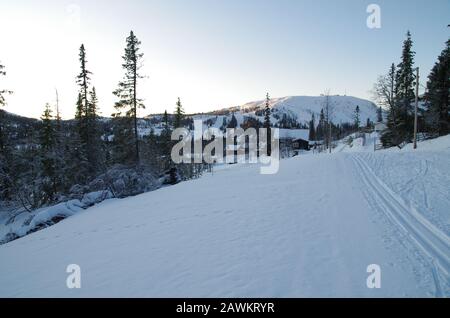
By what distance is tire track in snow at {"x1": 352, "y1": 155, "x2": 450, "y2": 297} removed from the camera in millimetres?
4641

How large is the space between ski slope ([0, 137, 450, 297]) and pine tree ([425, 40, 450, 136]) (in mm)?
25535

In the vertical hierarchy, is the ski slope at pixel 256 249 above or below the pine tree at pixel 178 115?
below

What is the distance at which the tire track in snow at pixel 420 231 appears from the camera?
464cm

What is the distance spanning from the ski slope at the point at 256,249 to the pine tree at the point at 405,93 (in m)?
29.5

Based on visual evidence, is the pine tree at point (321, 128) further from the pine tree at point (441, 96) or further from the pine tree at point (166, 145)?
the pine tree at point (166, 145)

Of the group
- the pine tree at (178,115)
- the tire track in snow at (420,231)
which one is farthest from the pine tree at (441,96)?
the pine tree at (178,115)

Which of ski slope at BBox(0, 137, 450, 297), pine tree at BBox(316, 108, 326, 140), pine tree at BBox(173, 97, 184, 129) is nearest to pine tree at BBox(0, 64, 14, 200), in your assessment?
ski slope at BBox(0, 137, 450, 297)

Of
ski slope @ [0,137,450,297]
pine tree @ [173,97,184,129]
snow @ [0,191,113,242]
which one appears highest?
pine tree @ [173,97,184,129]

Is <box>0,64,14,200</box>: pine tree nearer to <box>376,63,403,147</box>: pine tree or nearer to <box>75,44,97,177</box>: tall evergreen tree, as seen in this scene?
<box>75,44,97,177</box>: tall evergreen tree

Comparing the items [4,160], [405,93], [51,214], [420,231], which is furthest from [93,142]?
[405,93]

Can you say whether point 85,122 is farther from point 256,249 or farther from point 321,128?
point 321,128

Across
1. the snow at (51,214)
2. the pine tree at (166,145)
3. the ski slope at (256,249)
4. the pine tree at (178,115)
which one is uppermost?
the pine tree at (178,115)

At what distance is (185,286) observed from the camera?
4.54 m
